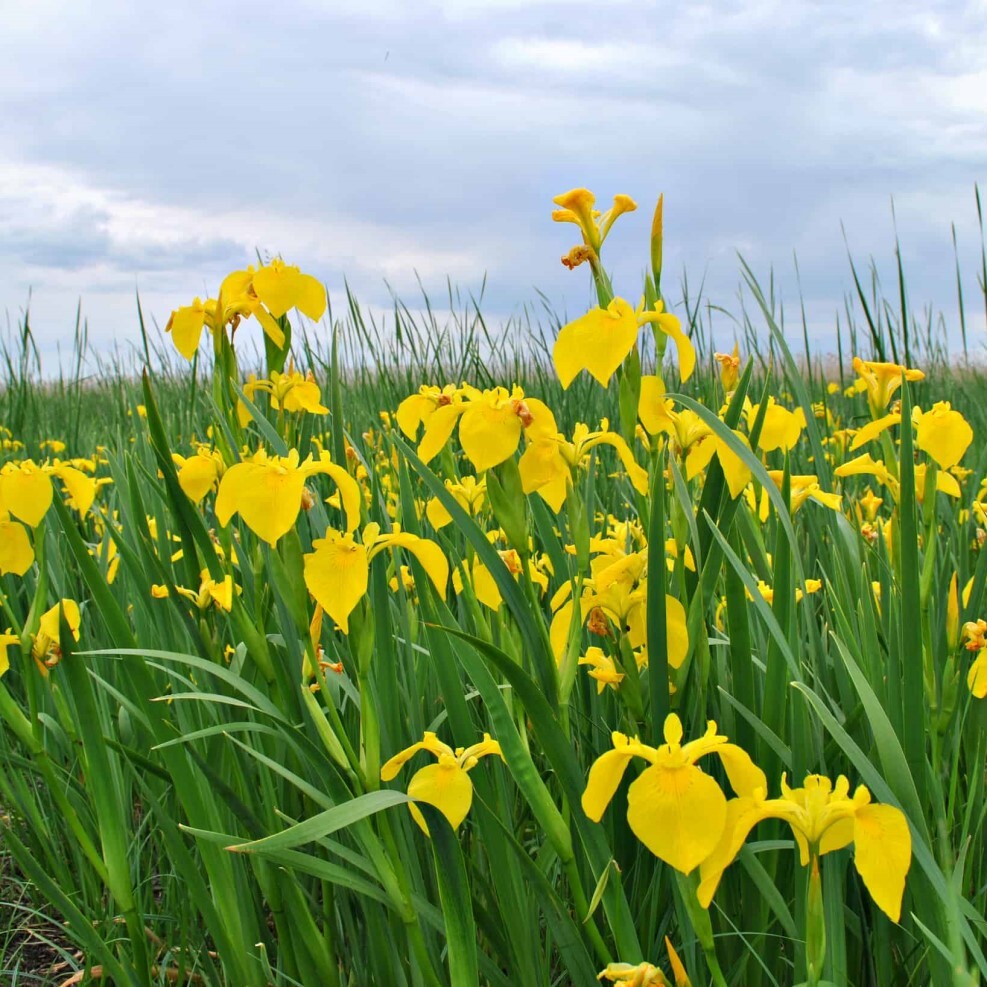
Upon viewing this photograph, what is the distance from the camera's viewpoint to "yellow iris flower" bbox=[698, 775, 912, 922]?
902 millimetres

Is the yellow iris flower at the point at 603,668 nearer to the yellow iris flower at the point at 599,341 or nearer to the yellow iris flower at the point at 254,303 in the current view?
the yellow iris flower at the point at 599,341

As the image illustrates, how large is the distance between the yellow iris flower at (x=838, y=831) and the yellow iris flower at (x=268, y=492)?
56 cm

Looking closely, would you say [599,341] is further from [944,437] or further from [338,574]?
[944,437]

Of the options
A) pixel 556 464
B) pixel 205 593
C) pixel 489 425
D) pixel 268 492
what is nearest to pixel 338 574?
pixel 268 492

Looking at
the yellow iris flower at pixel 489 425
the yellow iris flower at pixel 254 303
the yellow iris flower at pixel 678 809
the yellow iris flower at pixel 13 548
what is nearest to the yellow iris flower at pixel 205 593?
the yellow iris flower at pixel 13 548

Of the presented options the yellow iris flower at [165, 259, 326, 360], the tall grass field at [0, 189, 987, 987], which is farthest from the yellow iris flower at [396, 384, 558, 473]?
the yellow iris flower at [165, 259, 326, 360]

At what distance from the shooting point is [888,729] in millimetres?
1063

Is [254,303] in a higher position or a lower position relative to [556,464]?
higher

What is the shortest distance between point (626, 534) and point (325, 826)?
78cm

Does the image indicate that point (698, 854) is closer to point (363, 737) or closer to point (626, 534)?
point (363, 737)

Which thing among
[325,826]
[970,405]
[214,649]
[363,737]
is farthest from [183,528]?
[970,405]

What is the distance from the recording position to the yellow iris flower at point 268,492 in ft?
3.50

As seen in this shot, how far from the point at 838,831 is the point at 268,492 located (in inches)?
28.2

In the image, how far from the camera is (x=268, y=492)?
1088mm
